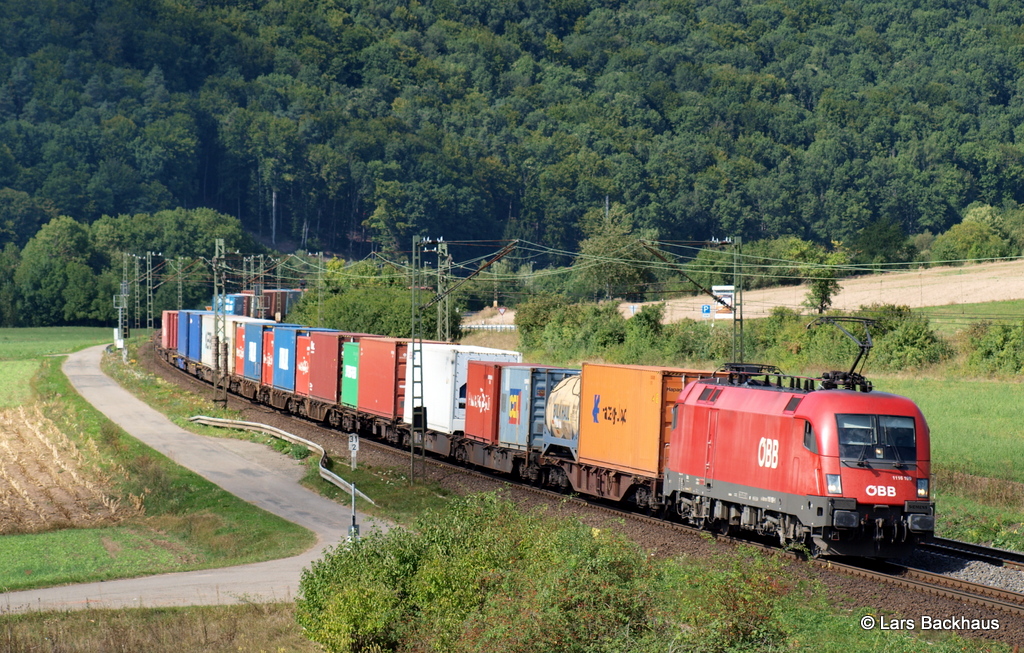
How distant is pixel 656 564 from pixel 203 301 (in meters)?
147

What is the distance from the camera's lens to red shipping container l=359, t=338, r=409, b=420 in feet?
133

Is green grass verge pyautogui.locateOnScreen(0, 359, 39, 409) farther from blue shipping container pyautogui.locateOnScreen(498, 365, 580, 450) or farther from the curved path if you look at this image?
blue shipping container pyautogui.locateOnScreen(498, 365, 580, 450)

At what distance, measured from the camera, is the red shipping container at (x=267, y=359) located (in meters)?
56.0

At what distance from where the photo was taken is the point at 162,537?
30.8 meters

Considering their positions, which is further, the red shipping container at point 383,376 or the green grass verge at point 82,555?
the red shipping container at point 383,376

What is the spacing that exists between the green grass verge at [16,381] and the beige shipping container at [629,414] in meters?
46.7

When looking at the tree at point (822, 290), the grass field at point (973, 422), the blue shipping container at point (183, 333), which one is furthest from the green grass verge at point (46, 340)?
the grass field at point (973, 422)

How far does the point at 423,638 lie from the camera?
1688 centimetres

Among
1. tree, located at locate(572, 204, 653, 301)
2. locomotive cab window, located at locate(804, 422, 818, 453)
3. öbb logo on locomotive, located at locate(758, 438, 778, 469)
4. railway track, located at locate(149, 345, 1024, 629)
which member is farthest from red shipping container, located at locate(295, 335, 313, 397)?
tree, located at locate(572, 204, 653, 301)

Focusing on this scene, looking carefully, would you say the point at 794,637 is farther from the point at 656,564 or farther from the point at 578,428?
the point at 578,428

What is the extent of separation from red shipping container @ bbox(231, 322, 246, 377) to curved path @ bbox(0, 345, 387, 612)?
573 centimetres

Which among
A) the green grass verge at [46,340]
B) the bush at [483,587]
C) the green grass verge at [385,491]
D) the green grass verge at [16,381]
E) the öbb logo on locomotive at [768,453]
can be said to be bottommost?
the green grass verge at [46,340]

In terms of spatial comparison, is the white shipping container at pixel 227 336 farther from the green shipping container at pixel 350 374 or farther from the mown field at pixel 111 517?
the green shipping container at pixel 350 374

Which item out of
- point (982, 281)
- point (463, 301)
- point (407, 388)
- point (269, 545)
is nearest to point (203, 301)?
point (463, 301)
